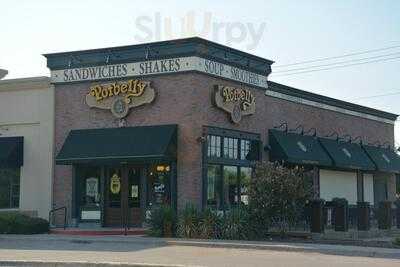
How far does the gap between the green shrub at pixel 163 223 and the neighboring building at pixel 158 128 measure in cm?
194

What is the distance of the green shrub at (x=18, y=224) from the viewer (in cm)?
2584

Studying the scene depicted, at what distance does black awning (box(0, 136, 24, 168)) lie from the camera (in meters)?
28.6

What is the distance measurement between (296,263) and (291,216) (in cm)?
629

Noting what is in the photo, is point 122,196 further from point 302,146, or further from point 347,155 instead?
point 347,155

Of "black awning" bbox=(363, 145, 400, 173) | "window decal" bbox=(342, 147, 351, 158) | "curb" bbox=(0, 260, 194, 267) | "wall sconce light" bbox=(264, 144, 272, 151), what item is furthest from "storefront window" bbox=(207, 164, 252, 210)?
"black awning" bbox=(363, 145, 400, 173)

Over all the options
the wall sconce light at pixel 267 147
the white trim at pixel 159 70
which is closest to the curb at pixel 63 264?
the white trim at pixel 159 70

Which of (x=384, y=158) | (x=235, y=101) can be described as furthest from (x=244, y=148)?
(x=384, y=158)

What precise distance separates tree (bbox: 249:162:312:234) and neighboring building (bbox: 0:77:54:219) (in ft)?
31.9

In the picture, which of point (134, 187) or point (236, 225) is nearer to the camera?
point (236, 225)

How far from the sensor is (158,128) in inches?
1016

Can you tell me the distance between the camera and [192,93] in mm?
25500

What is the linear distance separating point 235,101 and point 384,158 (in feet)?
50.2

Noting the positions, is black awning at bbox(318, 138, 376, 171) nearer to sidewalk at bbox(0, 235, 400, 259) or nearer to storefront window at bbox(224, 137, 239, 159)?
storefront window at bbox(224, 137, 239, 159)

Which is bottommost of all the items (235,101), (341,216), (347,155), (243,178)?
(341,216)
